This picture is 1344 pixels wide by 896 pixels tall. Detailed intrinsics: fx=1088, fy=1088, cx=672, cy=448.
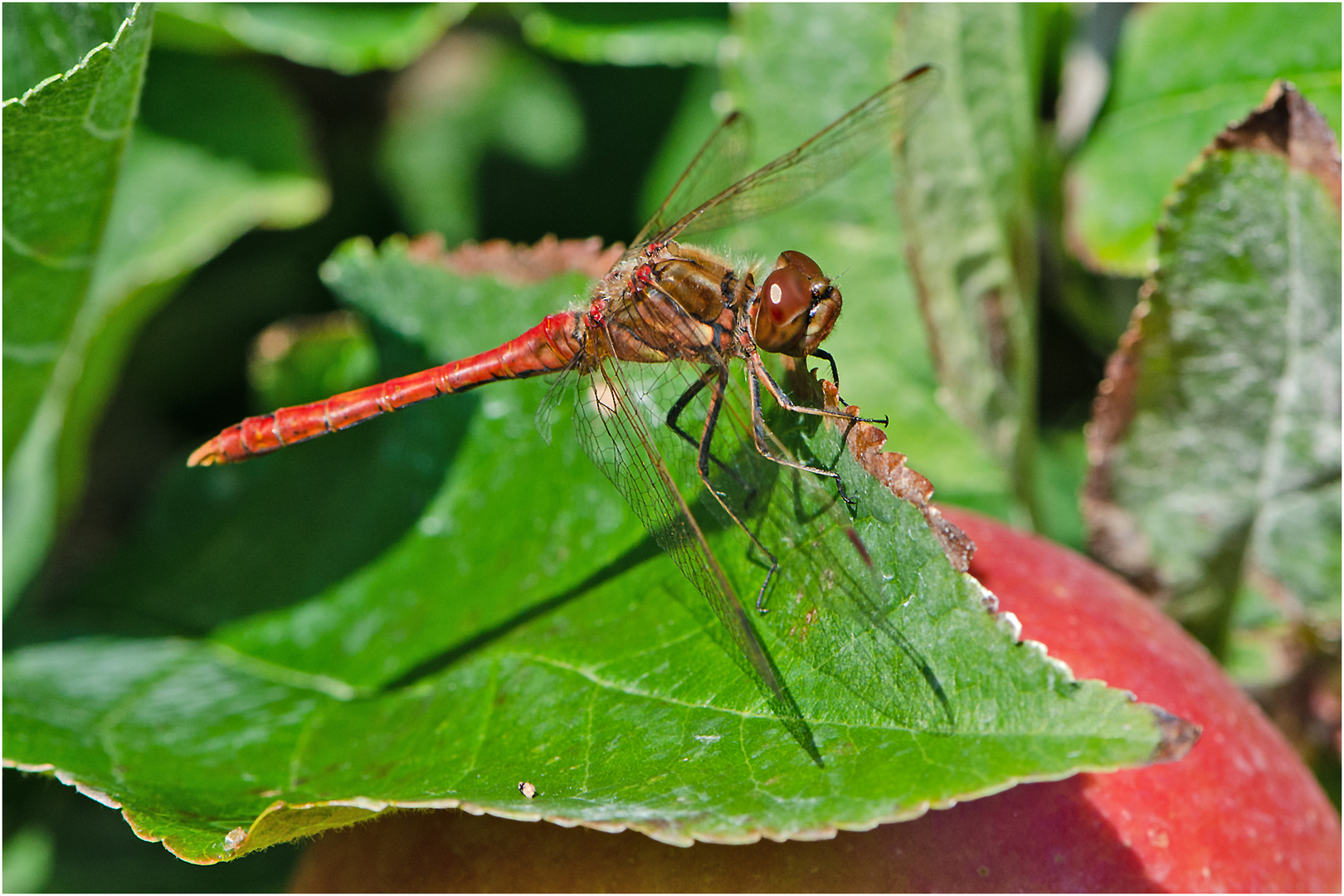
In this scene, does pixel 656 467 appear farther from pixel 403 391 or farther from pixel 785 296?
pixel 403 391

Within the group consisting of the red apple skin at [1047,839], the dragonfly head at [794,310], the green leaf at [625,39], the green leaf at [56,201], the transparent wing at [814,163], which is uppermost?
the green leaf at [625,39]

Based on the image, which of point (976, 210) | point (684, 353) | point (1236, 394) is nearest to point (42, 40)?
point (684, 353)

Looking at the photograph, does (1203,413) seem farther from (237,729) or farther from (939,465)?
(237,729)

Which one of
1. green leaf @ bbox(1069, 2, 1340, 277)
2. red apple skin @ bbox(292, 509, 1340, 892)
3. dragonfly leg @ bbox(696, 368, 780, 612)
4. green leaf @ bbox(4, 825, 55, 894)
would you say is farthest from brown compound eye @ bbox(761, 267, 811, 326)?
green leaf @ bbox(4, 825, 55, 894)

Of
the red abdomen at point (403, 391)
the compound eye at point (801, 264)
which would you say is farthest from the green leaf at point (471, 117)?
the compound eye at point (801, 264)

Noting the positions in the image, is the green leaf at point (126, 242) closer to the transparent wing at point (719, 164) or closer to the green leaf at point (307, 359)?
the green leaf at point (307, 359)

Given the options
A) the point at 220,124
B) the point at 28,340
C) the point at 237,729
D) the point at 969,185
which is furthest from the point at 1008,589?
the point at 220,124

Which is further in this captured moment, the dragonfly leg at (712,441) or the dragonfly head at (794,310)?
the dragonfly head at (794,310)
